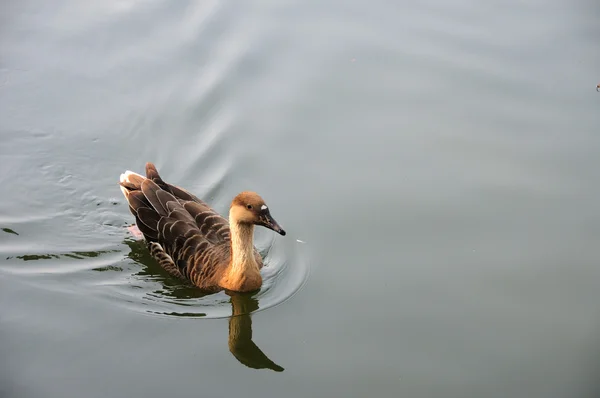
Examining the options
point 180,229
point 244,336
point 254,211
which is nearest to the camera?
point 244,336

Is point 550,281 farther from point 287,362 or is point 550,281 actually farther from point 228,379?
point 228,379

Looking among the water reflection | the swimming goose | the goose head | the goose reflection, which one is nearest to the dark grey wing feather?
the swimming goose

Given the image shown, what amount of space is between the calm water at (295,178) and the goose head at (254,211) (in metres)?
0.90

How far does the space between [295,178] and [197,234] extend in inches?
68.1

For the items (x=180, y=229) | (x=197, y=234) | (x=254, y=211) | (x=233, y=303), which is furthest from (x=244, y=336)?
(x=180, y=229)

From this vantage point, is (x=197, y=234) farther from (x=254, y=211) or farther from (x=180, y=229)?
(x=254, y=211)

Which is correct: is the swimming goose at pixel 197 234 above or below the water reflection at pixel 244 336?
above

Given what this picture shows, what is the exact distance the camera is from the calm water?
7.12 meters

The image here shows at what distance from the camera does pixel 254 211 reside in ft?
25.2

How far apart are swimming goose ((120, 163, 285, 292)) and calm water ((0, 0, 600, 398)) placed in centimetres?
25

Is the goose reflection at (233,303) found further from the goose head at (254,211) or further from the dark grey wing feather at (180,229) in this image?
the goose head at (254,211)

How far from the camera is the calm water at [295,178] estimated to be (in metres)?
7.12

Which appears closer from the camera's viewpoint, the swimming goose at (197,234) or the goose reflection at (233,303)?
the goose reflection at (233,303)

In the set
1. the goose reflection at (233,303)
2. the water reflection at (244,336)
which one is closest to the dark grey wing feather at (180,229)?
the goose reflection at (233,303)
